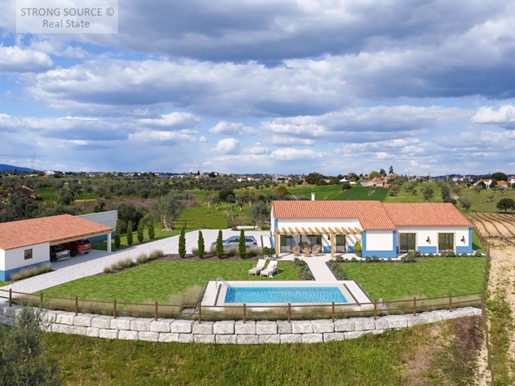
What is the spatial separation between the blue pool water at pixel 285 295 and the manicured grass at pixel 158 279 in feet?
7.46

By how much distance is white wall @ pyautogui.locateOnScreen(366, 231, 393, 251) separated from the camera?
97.6ft

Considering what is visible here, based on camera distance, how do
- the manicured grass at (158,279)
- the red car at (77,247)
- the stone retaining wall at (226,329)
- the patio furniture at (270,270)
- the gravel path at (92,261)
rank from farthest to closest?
the red car at (77,247) → the patio furniture at (270,270) → the gravel path at (92,261) → the manicured grass at (158,279) → the stone retaining wall at (226,329)

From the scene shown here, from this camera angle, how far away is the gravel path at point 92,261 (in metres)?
21.8

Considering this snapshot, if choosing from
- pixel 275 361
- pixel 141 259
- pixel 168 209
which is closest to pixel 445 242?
pixel 275 361

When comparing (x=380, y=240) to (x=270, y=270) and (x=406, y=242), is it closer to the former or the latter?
(x=406, y=242)

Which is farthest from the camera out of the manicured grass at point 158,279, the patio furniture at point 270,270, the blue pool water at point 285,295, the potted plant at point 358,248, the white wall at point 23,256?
the potted plant at point 358,248

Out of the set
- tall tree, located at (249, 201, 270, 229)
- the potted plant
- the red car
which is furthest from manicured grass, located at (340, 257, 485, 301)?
the red car

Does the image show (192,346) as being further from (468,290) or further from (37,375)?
(468,290)

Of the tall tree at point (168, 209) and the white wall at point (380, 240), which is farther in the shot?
the tall tree at point (168, 209)

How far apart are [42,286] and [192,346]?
11409 millimetres

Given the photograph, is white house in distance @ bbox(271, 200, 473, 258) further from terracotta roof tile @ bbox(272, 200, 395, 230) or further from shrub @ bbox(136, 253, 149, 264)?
shrub @ bbox(136, 253, 149, 264)

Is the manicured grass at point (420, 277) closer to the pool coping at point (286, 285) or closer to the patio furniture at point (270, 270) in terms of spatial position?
the pool coping at point (286, 285)

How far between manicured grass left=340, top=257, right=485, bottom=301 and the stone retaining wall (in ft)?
13.6

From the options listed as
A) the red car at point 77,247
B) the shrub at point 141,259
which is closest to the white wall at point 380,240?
the shrub at point 141,259
